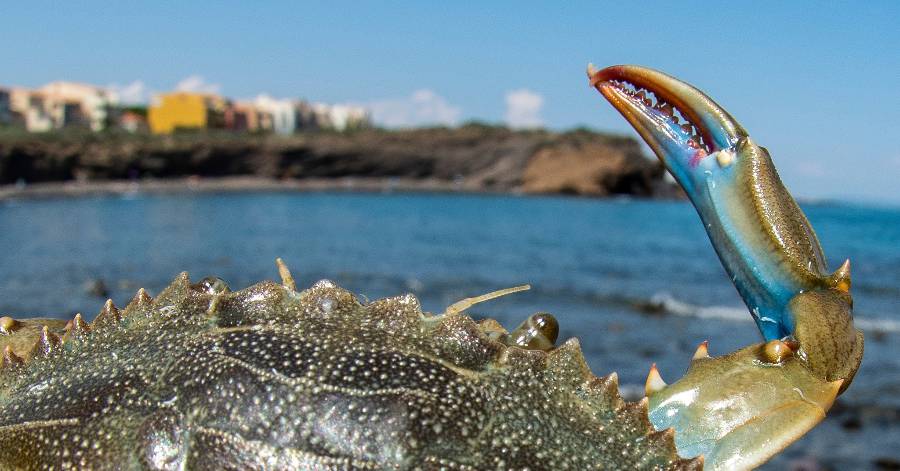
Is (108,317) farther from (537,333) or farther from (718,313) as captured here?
(718,313)

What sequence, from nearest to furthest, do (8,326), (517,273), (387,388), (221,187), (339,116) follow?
(387,388) < (8,326) < (517,273) < (221,187) < (339,116)

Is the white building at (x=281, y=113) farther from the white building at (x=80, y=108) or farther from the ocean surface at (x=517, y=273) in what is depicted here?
the ocean surface at (x=517, y=273)

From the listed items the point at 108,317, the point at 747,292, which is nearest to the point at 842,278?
the point at 747,292

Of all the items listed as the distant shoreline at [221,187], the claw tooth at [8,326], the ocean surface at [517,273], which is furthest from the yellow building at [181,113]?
the claw tooth at [8,326]

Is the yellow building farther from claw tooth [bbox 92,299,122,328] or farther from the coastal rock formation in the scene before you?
claw tooth [bbox 92,299,122,328]

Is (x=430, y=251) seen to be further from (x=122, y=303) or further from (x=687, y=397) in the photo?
(x=687, y=397)

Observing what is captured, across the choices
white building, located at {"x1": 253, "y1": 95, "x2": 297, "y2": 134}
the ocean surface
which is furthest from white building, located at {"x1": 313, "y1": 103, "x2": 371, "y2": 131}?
the ocean surface
